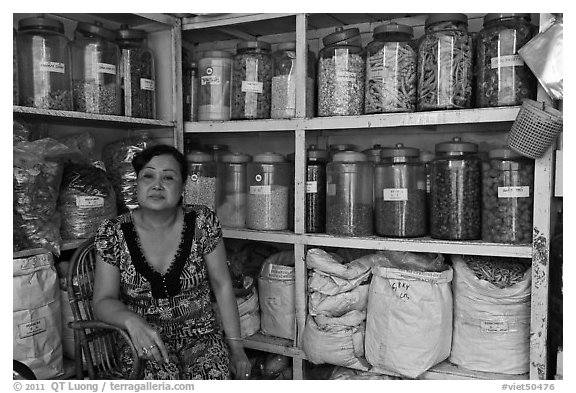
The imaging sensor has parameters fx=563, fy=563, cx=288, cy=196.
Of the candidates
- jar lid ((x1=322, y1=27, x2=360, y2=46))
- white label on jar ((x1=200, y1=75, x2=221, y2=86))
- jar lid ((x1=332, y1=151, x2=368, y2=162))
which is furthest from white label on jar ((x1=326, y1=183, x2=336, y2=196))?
white label on jar ((x1=200, y1=75, x2=221, y2=86))

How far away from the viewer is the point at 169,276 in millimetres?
1847

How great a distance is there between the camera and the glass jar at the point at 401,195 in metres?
2.03

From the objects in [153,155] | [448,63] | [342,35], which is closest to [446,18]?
[448,63]

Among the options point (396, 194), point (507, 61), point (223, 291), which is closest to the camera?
point (507, 61)

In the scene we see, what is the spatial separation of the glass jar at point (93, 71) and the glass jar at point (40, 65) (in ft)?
0.33

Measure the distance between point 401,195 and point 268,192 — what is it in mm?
546

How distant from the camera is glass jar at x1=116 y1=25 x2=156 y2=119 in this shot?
2.27 m

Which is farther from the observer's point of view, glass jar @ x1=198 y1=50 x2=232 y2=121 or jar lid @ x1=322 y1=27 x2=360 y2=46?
glass jar @ x1=198 y1=50 x2=232 y2=121

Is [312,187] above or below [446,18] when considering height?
below

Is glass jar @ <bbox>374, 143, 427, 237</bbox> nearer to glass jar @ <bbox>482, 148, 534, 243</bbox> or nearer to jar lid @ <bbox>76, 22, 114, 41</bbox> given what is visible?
glass jar @ <bbox>482, 148, 534, 243</bbox>

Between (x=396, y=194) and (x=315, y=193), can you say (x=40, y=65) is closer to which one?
(x=315, y=193)

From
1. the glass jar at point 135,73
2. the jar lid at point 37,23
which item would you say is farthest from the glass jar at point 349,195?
the jar lid at point 37,23

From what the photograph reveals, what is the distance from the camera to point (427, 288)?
1948mm

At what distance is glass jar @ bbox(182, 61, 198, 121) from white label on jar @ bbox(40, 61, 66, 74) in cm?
56
